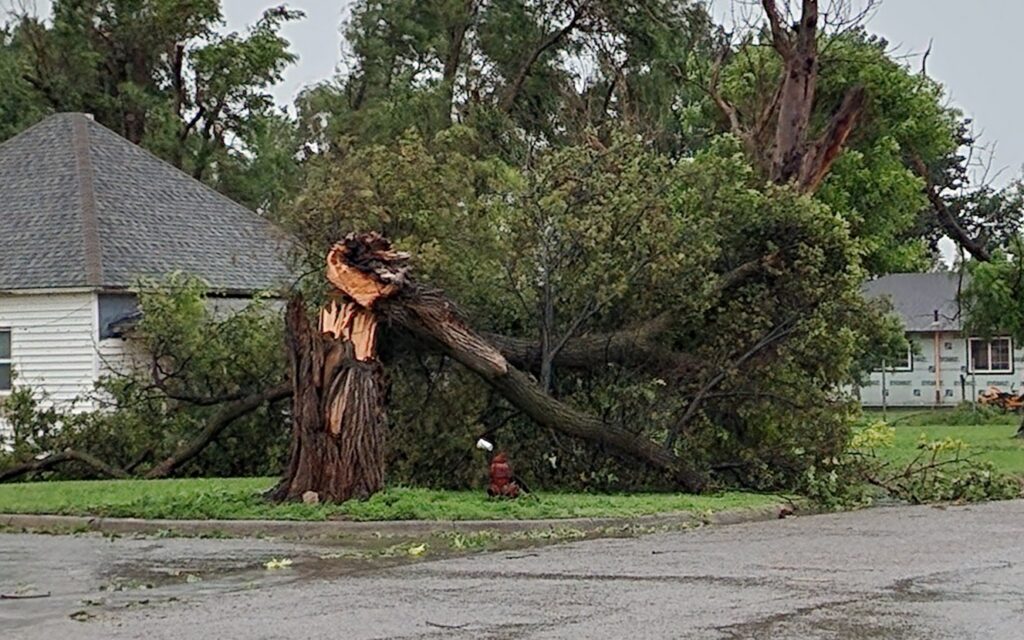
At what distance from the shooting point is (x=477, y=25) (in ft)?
154

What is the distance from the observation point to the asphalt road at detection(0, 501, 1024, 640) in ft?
33.9

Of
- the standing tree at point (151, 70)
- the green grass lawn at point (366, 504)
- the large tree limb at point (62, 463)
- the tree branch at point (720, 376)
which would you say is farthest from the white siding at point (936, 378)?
the green grass lawn at point (366, 504)

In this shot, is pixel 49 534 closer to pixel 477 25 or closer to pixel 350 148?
pixel 350 148

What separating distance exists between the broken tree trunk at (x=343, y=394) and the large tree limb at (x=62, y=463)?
6055mm

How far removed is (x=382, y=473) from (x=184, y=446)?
624 centimetres

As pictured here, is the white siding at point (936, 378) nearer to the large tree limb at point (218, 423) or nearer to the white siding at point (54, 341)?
the white siding at point (54, 341)

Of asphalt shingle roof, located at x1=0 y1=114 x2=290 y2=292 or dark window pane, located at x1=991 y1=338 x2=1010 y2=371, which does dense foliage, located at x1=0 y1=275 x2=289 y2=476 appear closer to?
asphalt shingle roof, located at x1=0 y1=114 x2=290 y2=292

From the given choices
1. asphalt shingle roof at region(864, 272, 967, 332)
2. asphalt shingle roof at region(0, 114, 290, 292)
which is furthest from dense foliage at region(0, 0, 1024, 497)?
asphalt shingle roof at region(864, 272, 967, 332)

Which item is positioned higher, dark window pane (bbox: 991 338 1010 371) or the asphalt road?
dark window pane (bbox: 991 338 1010 371)

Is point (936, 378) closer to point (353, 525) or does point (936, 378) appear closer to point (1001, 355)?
point (1001, 355)

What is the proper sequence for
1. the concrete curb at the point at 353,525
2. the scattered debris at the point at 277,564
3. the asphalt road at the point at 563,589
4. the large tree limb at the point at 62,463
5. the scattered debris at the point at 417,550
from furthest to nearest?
the large tree limb at the point at 62,463 < the concrete curb at the point at 353,525 < the scattered debris at the point at 417,550 < the scattered debris at the point at 277,564 < the asphalt road at the point at 563,589

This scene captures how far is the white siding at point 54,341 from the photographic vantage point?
96.5 ft

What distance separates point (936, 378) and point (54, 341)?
40028mm

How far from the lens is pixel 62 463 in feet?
80.1
